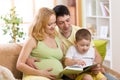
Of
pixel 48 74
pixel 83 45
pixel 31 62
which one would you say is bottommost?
pixel 48 74

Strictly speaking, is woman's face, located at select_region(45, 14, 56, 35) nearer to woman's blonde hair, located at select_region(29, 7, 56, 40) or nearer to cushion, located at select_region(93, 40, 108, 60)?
woman's blonde hair, located at select_region(29, 7, 56, 40)

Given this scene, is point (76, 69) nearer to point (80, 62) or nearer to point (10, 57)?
point (80, 62)

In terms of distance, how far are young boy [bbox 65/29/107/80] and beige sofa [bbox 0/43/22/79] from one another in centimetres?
47

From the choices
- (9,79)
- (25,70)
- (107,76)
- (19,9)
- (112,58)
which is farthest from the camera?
(19,9)

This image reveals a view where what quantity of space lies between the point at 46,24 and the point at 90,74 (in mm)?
585

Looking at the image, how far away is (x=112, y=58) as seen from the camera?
3717mm

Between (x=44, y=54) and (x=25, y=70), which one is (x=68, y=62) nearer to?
(x=44, y=54)

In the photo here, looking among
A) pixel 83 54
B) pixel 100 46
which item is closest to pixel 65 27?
pixel 83 54

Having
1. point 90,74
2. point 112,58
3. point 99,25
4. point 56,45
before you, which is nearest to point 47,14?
point 56,45

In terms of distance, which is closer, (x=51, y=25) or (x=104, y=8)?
(x=51, y=25)

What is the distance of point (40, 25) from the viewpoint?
2295mm

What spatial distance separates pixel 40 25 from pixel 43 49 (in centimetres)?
21

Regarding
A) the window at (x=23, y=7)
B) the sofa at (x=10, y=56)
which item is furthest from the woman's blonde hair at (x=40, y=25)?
the window at (x=23, y=7)

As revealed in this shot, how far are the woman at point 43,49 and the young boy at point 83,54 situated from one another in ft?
0.39
